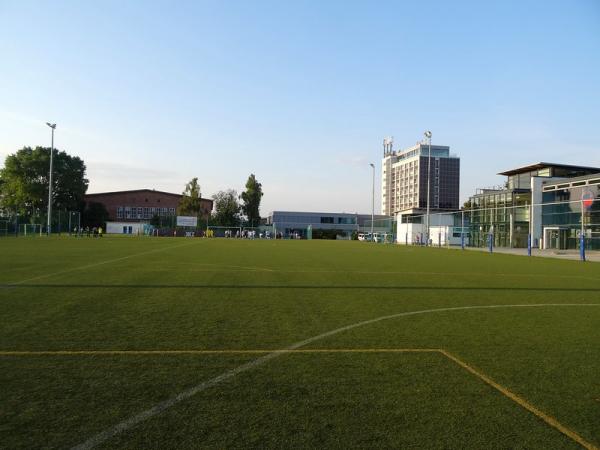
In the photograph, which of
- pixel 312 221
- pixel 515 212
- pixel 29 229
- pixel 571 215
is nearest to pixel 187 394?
pixel 571 215

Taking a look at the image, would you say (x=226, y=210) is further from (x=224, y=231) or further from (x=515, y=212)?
(x=515, y=212)

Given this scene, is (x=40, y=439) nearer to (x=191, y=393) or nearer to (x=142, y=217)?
(x=191, y=393)

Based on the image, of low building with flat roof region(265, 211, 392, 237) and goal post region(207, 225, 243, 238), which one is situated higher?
low building with flat roof region(265, 211, 392, 237)

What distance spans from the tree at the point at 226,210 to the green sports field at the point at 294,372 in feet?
289

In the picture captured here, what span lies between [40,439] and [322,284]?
9.49 meters

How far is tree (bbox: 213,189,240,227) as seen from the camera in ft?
319

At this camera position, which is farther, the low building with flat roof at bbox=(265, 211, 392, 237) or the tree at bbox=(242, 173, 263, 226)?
the low building with flat roof at bbox=(265, 211, 392, 237)

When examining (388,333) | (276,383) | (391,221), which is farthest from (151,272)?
(391,221)

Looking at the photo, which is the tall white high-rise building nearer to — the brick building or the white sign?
the brick building

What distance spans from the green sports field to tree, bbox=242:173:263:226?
3678 inches

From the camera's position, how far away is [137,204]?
105500 mm

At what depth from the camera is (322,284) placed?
1234cm

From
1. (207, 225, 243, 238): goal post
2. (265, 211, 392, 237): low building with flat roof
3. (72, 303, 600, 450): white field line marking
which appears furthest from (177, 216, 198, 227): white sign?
(72, 303, 600, 450): white field line marking

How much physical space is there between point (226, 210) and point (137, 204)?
22.5 m
